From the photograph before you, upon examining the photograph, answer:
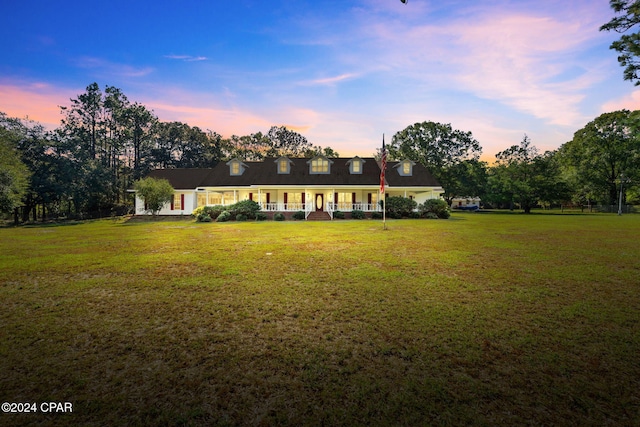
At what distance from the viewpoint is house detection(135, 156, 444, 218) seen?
1152 inches

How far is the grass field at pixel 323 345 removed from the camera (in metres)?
2.61

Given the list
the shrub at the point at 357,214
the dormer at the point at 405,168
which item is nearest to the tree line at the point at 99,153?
the dormer at the point at 405,168

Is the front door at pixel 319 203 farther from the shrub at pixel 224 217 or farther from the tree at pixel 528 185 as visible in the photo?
the tree at pixel 528 185

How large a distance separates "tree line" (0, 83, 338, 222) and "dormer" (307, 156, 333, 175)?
2361cm

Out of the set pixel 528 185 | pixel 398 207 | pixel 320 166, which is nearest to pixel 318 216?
pixel 320 166

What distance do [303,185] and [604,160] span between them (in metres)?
51.7

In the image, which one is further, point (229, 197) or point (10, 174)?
point (229, 197)

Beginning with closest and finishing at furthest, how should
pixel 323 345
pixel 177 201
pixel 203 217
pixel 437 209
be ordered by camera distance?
pixel 323 345 < pixel 203 217 < pixel 437 209 < pixel 177 201

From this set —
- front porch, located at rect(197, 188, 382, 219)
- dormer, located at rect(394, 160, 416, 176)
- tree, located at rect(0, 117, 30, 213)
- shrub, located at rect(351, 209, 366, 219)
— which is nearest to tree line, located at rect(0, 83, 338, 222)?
tree, located at rect(0, 117, 30, 213)

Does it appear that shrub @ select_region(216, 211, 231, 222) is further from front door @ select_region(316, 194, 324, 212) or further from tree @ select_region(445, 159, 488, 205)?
tree @ select_region(445, 159, 488, 205)

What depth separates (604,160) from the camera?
4569 centimetres

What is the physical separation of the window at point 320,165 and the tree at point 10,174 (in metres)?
28.6

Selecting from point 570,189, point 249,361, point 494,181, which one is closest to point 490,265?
point 249,361

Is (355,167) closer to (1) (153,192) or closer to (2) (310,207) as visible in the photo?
(2) (310,207)
